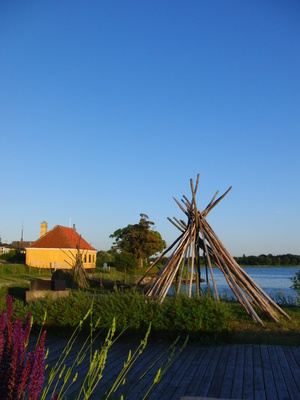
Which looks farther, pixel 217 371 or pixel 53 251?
pixel 53 251

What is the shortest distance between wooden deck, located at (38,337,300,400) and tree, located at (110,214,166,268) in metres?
33.4

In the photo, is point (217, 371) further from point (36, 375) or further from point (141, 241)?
point (141, 241)

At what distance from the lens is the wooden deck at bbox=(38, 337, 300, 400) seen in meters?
3.81

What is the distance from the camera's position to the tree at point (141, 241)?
3928 cm

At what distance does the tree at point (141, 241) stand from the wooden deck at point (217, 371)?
3335 centimetres

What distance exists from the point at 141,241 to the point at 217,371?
35373 millimetres

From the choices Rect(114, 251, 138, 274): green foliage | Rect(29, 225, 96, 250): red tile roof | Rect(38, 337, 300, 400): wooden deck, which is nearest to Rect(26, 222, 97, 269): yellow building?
Rect(29, 225, 96, 250): red tile roof

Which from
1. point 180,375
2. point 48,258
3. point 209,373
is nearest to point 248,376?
point 209,373

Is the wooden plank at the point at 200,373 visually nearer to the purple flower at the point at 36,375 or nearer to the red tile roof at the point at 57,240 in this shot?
the purple flower at the point at 36,375

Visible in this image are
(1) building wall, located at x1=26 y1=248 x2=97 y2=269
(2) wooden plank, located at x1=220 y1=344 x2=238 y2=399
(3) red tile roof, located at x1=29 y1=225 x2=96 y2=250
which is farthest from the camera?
(3) red tile roof, located at x1=29 y1=225 x2=96 y2=250

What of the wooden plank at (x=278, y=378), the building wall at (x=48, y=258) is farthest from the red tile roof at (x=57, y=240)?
the wooden plank at (x=278, y=378)

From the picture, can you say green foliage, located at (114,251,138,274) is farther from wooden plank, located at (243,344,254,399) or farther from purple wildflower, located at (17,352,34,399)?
purple wildflower, located at (17,352,34,399)

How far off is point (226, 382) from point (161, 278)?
3.73m

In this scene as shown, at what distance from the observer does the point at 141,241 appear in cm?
3978
